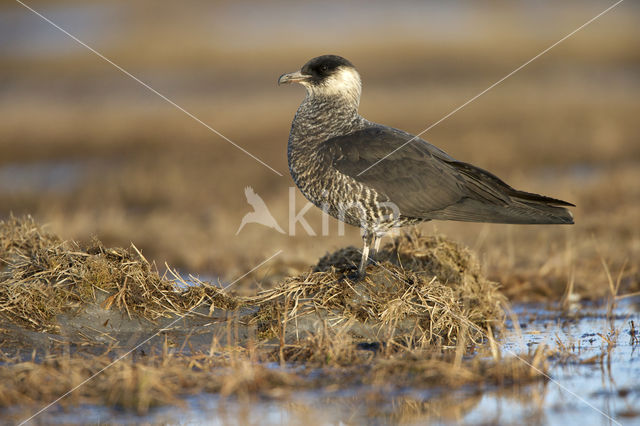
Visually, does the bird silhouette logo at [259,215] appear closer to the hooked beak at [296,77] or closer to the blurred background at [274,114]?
the blurred background at [274,114]

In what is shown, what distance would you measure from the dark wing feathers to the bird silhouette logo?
12.9ft

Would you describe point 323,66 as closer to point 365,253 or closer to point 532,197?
point 365,253

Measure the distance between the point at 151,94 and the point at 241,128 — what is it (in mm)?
5617

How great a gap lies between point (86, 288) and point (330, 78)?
2583 millimetres

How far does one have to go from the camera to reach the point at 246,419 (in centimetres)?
395

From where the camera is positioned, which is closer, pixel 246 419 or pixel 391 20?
pixel 246 419

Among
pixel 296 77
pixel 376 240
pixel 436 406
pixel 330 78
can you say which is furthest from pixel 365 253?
pixel 436 406

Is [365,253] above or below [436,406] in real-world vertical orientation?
above

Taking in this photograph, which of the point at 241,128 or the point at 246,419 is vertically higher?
the point at 241,128

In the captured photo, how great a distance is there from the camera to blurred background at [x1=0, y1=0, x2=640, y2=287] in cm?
934

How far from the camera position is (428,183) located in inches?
236

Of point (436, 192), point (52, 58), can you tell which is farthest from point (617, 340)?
point (52, 58)

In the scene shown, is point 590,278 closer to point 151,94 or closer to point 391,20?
point 151,94

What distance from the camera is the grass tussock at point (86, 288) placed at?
17.2 feet
